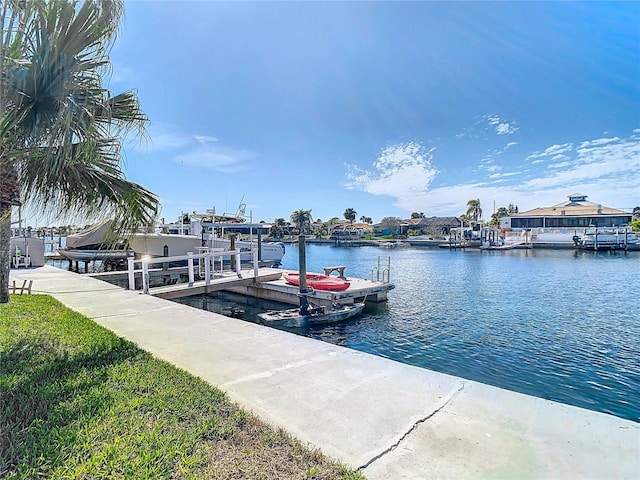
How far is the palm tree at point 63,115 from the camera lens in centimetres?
435

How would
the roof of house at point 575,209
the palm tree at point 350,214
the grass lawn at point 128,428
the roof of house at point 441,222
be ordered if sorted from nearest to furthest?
the grass lawn at point 128,428, the roof of house at point 575,209, the roof of house at point 441,222, the palm tree at point 350,214

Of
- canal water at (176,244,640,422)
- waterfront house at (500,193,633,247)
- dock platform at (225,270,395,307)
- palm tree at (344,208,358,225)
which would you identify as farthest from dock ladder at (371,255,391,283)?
palm tree at (344,208,358,225)

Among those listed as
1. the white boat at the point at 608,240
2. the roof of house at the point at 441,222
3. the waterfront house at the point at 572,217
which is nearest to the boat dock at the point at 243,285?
the white boat at the point at 608,240

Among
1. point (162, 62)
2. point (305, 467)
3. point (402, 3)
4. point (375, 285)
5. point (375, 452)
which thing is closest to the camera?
point (305, 467)

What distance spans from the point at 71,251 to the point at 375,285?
2024cm

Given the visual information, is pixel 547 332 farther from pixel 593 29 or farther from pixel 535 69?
pixel 535 69

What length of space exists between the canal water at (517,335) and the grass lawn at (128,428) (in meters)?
6.38

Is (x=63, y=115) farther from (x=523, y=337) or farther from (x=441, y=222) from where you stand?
(x=441, y=222)

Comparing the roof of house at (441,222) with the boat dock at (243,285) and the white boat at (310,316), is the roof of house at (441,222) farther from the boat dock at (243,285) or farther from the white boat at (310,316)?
the white boat at (310,316)

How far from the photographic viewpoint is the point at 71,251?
22.5 metres

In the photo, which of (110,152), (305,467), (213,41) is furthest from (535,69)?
(305,467)

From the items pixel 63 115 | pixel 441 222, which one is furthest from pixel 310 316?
pixel 441 222

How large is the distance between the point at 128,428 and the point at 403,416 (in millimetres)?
2316

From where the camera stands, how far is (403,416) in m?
3.16
